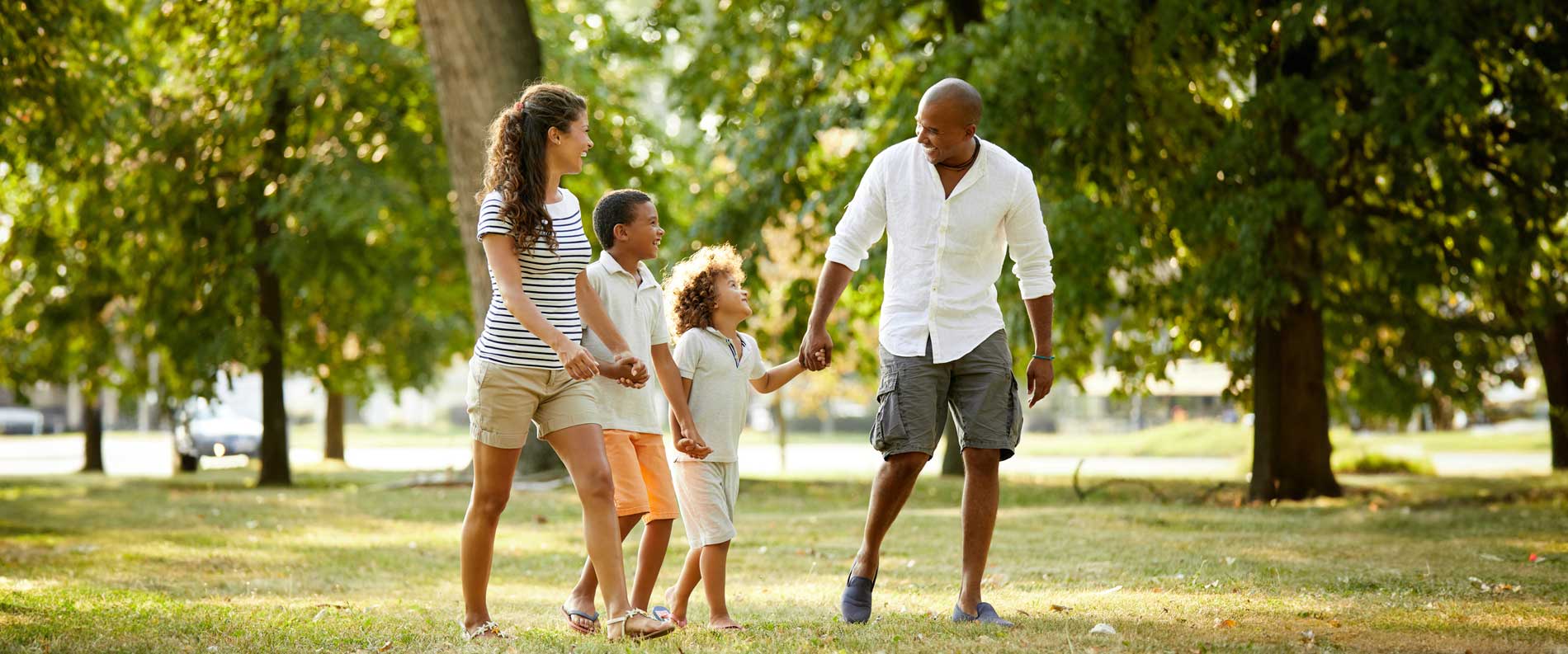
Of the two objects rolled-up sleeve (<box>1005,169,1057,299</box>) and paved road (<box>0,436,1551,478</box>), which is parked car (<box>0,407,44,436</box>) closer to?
paved road (<box>0,436,1551,478</box>)

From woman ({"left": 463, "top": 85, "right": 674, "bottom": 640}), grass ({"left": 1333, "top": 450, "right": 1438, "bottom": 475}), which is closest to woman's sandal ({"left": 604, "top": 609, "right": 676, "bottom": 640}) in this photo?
woman ({"left": 463, "top": 85, "right": 674, "bottom": 640})

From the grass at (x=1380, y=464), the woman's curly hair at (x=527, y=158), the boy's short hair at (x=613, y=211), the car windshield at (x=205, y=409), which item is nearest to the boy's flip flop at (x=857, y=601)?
the boy's short hair at (x=613, y=211)

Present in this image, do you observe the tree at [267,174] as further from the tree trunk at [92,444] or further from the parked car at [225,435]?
the parked car at [225,435]

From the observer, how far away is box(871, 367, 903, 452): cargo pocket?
516 cm

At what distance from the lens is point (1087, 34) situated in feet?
37.3

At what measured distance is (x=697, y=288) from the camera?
5336mm

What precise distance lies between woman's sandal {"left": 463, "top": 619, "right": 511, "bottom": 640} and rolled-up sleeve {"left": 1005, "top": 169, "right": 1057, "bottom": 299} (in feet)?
7.29

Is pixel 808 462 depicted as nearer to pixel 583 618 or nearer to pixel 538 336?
pixel 583 618

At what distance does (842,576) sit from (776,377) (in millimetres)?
2499

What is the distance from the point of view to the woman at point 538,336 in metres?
4.69

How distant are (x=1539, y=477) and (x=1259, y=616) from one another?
13.9 metres

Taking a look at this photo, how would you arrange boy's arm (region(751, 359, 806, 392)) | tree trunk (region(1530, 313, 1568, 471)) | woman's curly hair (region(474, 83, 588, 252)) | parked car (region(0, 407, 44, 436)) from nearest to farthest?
woman's curly hair (region(474, 83, 588, 252)) < boy's arm (region(751, 359, 806, 392)) < tree trunk (region(1530, 313, 1568, 471)) < parked car (region(0, 407, 44, 436))

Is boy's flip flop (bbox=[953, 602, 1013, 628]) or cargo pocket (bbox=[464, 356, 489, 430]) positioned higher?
cargo pocket (bbox=[464, 356, 489, 430])

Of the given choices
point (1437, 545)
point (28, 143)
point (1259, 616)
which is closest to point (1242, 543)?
point (1437, 545)
